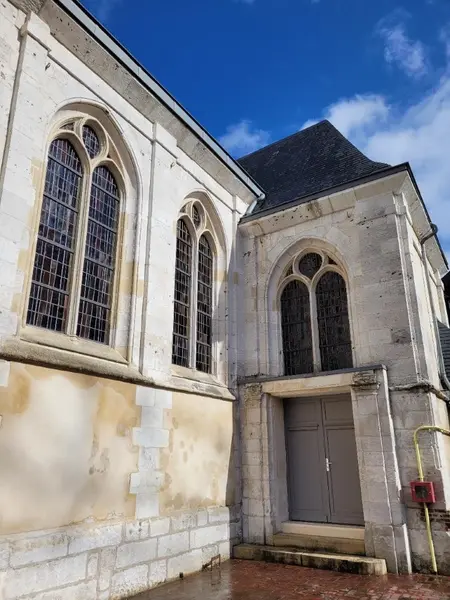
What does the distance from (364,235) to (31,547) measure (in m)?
6.18

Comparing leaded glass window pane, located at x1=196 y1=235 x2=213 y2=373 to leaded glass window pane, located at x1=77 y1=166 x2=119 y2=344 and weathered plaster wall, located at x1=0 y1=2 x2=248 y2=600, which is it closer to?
weathered plaster wall, located at x1=0 y1=2 x2=248 y2=600

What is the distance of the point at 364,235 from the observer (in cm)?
756

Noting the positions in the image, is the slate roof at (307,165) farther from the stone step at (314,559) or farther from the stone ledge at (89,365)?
the stone step at (314,559)

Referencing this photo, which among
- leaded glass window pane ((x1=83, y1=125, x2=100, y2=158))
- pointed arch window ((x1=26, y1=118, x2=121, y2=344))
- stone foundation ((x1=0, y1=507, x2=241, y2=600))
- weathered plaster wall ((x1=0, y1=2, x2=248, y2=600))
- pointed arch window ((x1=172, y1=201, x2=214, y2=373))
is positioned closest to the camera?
stone foundation ((x1=0, y1=507, x2=241, y2=600))

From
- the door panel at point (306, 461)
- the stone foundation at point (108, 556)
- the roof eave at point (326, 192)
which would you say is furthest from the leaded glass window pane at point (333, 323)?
the stone foundation at point (108, 556)

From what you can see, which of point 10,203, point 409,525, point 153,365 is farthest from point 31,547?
point 409,525

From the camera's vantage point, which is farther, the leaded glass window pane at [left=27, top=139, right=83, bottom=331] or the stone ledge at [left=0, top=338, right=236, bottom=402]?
the leaded glass window pane at [left=27, top=139, right=83, bottom=331]

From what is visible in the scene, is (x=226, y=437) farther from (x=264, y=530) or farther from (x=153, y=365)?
(x=153, y=365)

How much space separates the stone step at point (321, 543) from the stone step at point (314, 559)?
0.11 meters

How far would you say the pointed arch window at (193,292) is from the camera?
23.8 feet

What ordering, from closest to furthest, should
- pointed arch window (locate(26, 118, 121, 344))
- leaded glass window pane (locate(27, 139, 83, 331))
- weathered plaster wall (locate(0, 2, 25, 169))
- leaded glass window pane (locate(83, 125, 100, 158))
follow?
1. weathered plaster wall (locate(0, 2, 25, 169))
2. leaded glass window pane (locate(27, 139, 83, 331))
3. pointed arch window (locate(26, 118, 121, 344))
4. leaded glass window pane (locate(83, 125, 100, 158))

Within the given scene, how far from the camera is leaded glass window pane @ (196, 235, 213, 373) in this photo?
763 centimetres

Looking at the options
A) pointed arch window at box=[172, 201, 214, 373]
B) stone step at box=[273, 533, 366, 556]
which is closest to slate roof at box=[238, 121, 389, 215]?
pointed arch window at box=[172, 201, 214, 373]

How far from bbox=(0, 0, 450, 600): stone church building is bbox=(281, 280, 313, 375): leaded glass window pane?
4 centimetres
